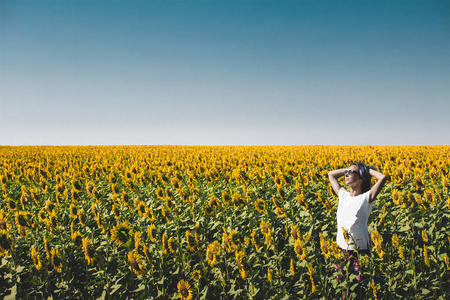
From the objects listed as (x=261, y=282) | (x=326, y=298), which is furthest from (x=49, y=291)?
(x=326, y=298)

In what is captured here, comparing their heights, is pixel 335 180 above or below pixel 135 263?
above

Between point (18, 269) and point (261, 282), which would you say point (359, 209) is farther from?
point (18, 269)

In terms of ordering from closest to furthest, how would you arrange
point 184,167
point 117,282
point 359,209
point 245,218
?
point 359,209 → point 117,282 → point 245,218 → point 184,167

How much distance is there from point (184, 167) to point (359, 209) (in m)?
6.46

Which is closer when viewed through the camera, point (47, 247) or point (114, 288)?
point (47, 247)

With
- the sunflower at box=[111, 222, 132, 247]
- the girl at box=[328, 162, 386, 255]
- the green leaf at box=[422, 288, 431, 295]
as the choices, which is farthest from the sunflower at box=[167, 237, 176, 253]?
the green leaf at box=[422, 288, 431, 295]

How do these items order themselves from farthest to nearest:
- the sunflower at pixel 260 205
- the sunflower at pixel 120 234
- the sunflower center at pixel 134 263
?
1. the sunflower at pixel 260 205
2. the sunflower at pixel 120 234
3. the sunflower center at pixel 134 263

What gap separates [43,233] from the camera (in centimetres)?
531

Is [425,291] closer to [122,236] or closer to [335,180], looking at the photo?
[335,180]

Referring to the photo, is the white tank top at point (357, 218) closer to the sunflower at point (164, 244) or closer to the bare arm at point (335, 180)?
the bare arm at point (335, 180)

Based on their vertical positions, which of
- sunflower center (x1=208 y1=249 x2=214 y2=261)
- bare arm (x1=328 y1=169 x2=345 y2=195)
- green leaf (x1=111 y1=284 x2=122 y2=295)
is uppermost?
bare arm (x1=328 y1=169 x2=345 y2=195)

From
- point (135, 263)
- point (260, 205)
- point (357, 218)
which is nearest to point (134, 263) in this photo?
point (135, 263)

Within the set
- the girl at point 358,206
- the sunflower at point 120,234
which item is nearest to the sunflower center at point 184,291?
the sunflower at point 120,234

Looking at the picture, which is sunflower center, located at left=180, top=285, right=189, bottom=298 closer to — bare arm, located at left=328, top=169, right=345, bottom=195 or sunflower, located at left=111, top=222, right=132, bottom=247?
sunflower, located at left=111, top=222, right=132, bottom=247
